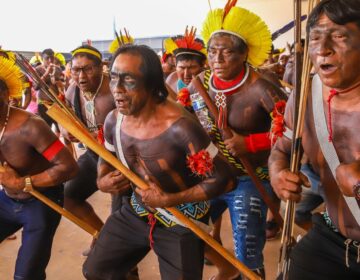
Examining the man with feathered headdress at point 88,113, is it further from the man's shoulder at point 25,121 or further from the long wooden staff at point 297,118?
the long wooden staff at point 297,118

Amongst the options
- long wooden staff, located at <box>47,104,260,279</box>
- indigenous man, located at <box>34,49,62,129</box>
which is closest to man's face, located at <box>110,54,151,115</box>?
long wooden staff, located at <box>47,104,260,279</box>

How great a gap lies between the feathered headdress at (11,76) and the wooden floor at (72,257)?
64.0 inches

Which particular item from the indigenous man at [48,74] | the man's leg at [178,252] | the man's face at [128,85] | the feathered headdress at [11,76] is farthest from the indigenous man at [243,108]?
the indigenous man at [48,74]

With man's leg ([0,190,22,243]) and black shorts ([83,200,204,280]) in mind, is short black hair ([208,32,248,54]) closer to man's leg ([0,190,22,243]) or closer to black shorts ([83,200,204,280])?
black shorts ([83,200,204,280])

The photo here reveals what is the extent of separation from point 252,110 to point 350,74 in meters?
1.35

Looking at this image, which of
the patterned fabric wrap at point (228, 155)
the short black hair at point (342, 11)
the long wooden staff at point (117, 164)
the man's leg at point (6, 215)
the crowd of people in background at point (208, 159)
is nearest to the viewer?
the short black hair at point (342, 11)

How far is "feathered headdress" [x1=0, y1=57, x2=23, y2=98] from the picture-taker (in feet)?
9.46

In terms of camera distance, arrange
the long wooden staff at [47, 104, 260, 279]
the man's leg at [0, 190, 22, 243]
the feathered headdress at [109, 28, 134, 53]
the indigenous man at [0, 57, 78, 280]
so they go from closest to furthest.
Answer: the long wooden staff at [47, 104, 260, 279] → the indigenous man at [0, 57, 78, 280] → the man's leg at [0, 190, 22, 243] → the feathered headdress at [109, 28, 134, 53]

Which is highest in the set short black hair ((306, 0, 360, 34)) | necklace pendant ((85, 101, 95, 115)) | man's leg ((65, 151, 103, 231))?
short black hair ((306, 0, 360, 34))

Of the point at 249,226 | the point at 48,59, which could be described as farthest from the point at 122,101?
the point at 48,59

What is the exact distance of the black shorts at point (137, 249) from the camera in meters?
2.35

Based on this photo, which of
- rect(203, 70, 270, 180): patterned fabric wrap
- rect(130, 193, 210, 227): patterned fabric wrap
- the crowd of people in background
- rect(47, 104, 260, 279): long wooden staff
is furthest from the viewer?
rect(203, 70, 270, 180): patterned fabric wrap

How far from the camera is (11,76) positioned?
2932 millimetres

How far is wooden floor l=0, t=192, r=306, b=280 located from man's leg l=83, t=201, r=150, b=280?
3.53ft
